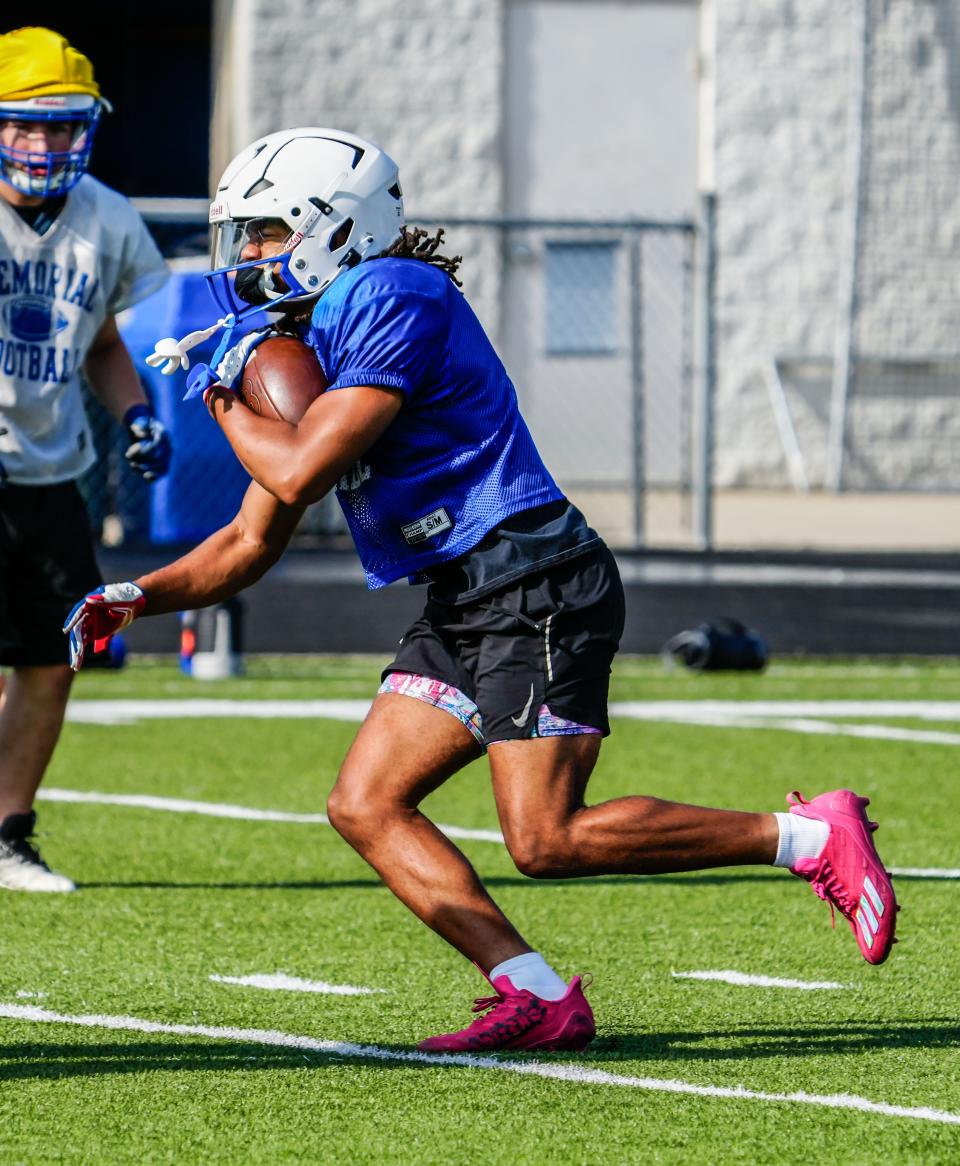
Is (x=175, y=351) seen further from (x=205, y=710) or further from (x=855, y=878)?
(x=205, y=710)

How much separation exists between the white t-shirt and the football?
191cm

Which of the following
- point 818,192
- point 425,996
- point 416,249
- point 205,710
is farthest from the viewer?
point 818,192

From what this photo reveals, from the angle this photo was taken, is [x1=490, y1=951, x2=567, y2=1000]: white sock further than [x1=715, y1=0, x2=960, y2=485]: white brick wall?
No

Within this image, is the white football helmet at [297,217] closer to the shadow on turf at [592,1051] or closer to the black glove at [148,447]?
the shadow on turf at [592,1051]

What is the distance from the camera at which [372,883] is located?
5945mm

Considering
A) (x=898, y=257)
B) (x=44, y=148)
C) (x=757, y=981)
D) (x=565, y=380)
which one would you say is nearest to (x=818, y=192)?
(x=898, y=257)

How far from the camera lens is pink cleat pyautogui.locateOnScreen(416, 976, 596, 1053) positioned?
158 inches

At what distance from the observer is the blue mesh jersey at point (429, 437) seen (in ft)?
13.3

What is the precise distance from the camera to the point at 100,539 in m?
12.1

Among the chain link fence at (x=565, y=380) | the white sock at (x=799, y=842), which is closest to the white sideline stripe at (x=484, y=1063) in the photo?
the white sock at (x=799, y=842)

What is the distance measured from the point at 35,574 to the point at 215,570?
1879 millimetres

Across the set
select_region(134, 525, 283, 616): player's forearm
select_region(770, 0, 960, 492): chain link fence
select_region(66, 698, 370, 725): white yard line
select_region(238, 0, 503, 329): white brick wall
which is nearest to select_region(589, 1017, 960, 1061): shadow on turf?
select_region(134, 525, 283, 616): player's forearm

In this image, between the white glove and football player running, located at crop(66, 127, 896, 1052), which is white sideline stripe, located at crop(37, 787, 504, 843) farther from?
the white glove

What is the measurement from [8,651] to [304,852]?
1.07 m
